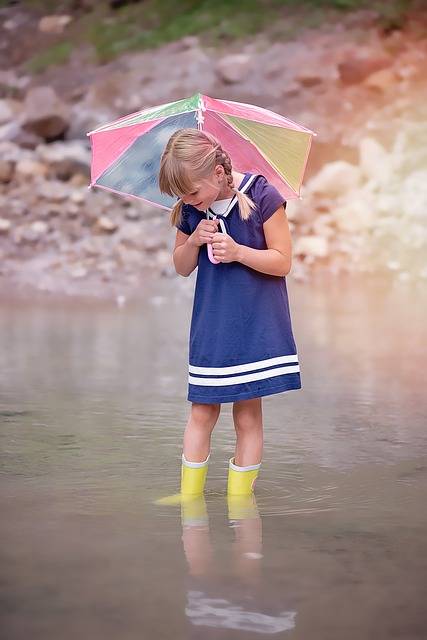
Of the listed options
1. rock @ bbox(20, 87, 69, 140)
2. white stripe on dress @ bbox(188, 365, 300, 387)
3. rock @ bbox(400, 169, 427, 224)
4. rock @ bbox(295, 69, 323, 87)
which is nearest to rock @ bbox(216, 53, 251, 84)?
rock @ bbox(295, 69, 323, 87)

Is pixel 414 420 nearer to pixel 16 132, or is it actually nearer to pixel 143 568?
pixel 143 568

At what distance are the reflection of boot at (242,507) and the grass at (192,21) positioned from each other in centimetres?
1203

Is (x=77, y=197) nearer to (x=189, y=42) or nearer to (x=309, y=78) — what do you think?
(x=309, y=78)

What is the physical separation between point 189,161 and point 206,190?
0.35 feet

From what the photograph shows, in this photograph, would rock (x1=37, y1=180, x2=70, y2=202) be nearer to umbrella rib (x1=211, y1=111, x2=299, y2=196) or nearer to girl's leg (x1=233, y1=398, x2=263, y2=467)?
umbrella rib (x1=211, y1=111, x2=299, y2=196)

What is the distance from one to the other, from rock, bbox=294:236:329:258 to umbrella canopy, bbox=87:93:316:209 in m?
7.48

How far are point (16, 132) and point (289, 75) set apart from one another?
3.17 metres

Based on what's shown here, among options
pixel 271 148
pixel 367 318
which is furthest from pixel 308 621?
pixel 367 318

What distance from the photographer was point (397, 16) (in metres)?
15.4

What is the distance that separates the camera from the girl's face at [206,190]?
3.70m

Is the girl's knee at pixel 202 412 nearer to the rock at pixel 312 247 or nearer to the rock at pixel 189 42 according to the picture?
the rock at pixel 312 247

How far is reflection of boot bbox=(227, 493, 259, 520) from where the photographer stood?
382cm

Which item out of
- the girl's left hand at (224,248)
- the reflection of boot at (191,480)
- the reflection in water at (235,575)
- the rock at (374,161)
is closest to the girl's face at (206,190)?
the girl's left hand at (224,248)

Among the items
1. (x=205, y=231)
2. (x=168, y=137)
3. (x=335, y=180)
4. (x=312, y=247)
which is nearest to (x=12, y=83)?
(x=335, y=180)
